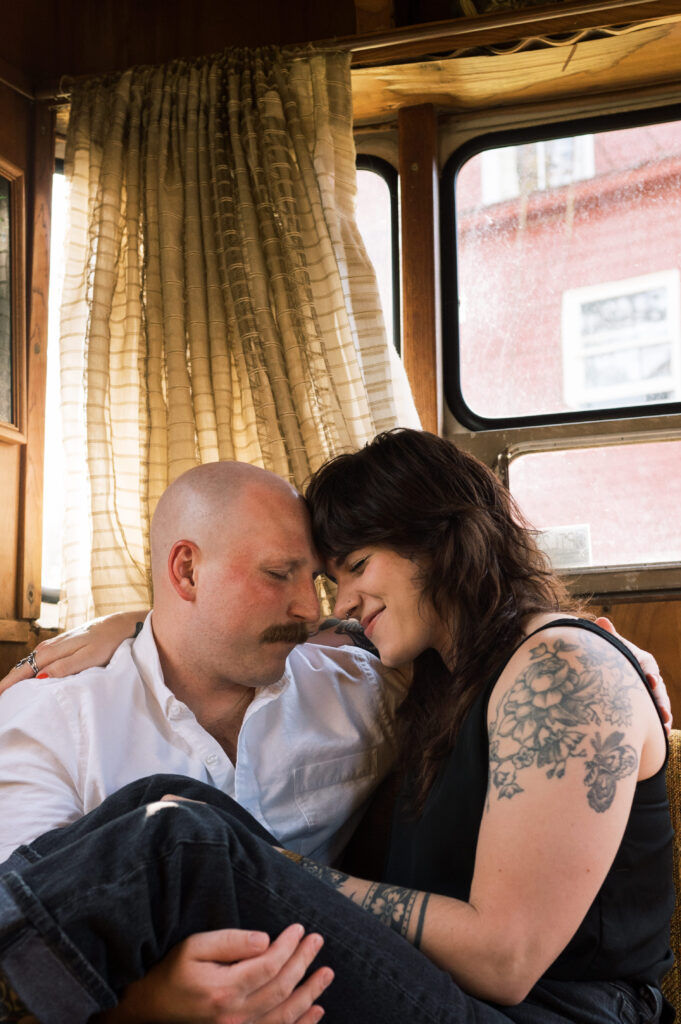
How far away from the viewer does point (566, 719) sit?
4.79ft

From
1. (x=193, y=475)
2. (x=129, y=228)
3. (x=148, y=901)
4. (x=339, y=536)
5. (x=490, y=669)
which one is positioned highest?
(x=129, y=228)

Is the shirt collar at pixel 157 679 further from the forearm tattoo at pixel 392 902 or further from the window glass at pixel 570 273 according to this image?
the window glass at pixel 570 273

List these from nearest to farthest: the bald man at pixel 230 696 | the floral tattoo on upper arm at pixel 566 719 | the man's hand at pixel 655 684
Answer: the floral tattoo on upper arm at pixel 566 719
the man's hand at pixel 655 684
the bald man at pixel 230 696

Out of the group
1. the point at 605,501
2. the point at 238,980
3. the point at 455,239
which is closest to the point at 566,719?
the point at 238,980

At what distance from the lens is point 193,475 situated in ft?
6.91

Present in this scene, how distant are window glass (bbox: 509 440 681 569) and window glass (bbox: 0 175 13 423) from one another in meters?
1.49

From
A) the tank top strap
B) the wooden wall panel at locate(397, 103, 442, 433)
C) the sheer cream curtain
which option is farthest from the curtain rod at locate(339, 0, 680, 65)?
the tank top strap

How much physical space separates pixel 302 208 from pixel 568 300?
2.83ft

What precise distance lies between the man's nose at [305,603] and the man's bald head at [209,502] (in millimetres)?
169

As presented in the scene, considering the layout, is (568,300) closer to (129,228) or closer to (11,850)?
(129,228)

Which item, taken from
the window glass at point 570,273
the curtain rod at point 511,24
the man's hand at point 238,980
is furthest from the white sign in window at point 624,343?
the man's hand at point 238,980

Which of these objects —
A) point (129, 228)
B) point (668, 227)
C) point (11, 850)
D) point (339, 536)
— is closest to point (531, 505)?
point (668, 227)

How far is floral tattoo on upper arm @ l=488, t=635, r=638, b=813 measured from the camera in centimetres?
144

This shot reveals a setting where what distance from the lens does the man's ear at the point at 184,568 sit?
6.61 ft
